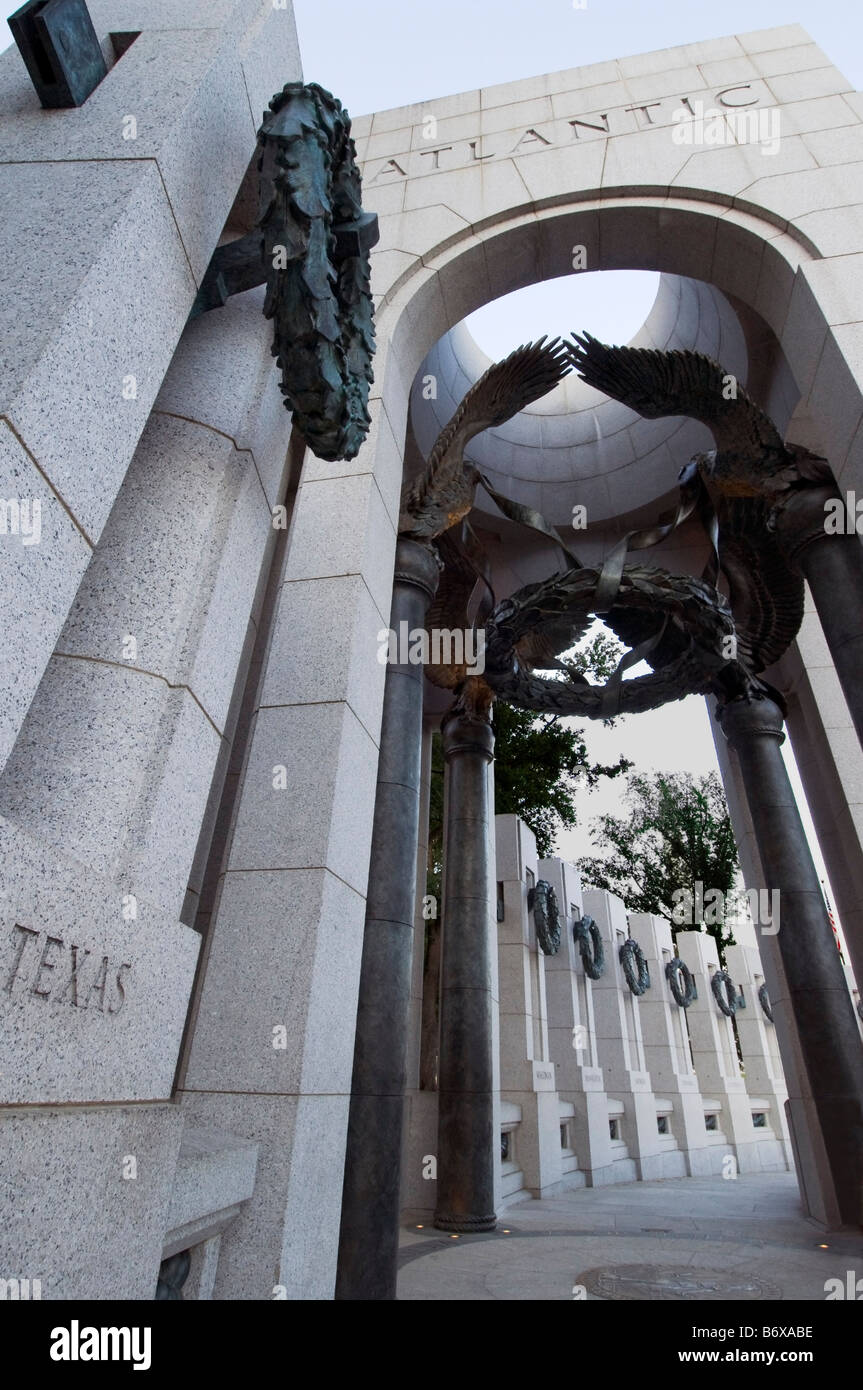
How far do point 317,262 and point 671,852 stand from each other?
127ft

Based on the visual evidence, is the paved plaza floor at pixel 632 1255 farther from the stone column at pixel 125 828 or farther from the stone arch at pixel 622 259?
the stone arch at pixel 622 259

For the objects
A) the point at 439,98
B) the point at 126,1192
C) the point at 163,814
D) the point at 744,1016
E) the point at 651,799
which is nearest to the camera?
the point at 126,1192

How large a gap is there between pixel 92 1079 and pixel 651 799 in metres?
40.6

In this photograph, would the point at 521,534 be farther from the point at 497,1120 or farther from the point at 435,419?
the point at 497,1120

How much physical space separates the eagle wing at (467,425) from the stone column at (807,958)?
5697 mm

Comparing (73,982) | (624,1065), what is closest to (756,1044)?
(624,1065)

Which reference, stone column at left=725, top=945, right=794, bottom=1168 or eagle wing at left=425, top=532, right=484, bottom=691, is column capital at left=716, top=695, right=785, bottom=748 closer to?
eagle wing at left=425, top=532, right=484, bottom=691

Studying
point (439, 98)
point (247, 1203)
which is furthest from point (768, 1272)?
point (439, 98)

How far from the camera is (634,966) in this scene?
59.3ft

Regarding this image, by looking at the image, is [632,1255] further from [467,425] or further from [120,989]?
[467,425]

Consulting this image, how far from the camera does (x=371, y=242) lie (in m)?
3.42

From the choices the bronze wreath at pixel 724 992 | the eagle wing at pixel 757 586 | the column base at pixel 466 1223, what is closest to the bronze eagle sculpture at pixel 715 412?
the eagle wing at pixel 757 586

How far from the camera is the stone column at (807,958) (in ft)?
29.1

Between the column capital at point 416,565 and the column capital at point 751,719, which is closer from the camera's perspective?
the column capital at point 416,565
